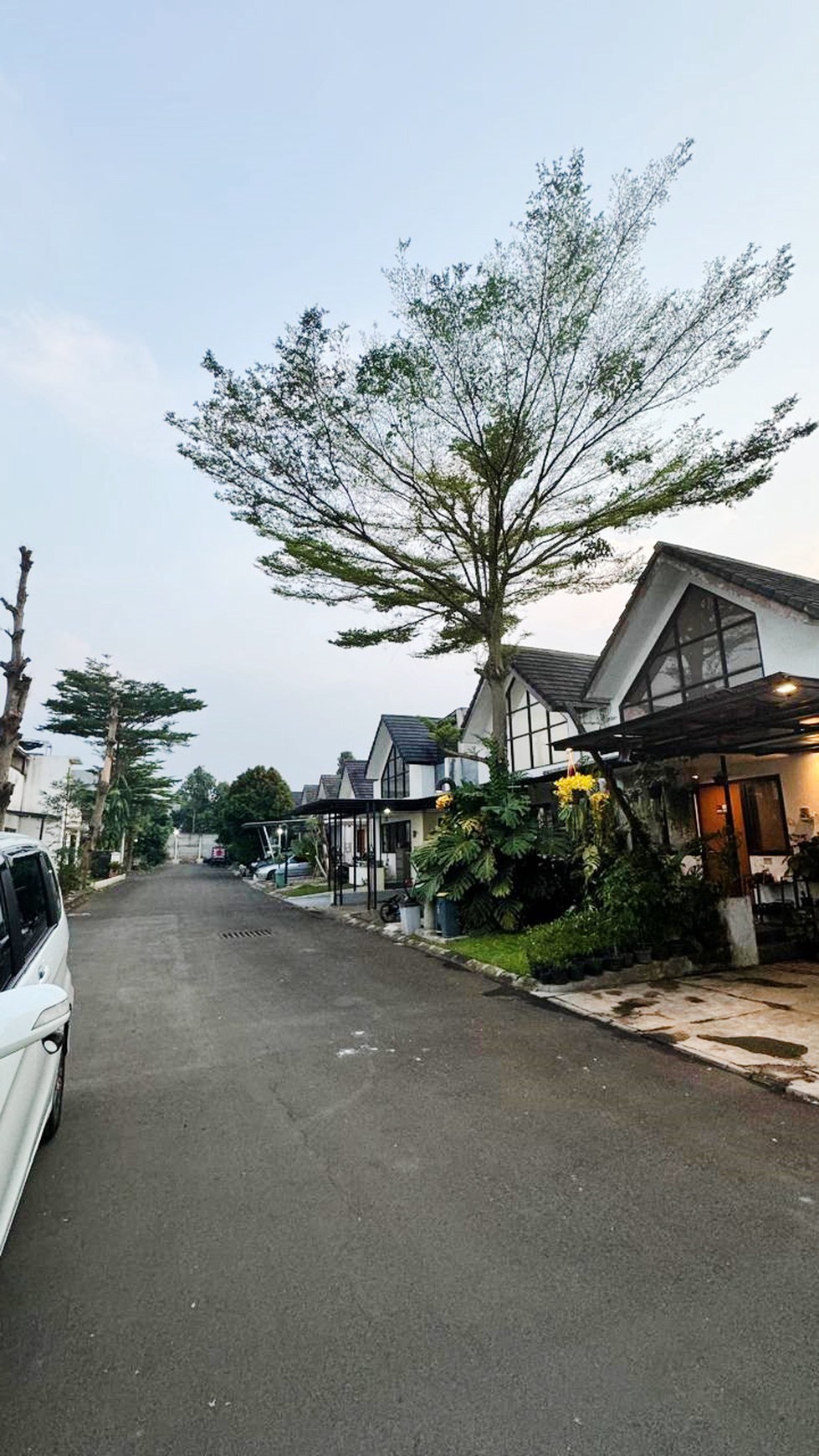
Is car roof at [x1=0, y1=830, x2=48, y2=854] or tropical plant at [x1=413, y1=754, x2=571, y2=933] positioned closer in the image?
car roof at [x1=0, y1=830, x2=48, y2=854]

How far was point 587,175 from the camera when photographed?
34.1 feet

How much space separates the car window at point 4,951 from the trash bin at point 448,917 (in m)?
8.85

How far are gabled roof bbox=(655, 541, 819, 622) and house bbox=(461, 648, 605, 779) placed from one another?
4311 mm

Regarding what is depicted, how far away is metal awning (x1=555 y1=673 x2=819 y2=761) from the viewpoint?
20.5 ft

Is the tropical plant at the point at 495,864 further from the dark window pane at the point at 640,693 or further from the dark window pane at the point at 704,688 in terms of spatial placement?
the dark window pane at the point at 704,688

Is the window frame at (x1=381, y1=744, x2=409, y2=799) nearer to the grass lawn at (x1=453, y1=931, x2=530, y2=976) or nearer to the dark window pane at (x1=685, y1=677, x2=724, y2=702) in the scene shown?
the grass lawn at (x1=453, y1=931, x2=530, y2=976)

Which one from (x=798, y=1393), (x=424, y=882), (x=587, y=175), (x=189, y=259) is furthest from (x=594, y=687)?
(x=798, y=1393)

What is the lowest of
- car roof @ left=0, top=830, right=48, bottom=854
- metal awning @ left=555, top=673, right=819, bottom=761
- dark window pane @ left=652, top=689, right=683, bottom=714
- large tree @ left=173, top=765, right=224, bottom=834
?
car roof @ left=0, top=830, right=48, bottom=854

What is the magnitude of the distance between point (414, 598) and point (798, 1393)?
12537mm

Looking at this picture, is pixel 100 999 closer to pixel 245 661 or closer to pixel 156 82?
pixel 156 82

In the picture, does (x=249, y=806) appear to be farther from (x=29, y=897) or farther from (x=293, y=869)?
(x=29, y=897)

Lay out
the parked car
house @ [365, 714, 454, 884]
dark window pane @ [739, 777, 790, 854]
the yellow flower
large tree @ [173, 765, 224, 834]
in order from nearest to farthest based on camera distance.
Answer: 1. the yellow flower
2. dark window pane @ [739, 777, 790, 854]
3. house @ [365, 714, 454, 884]
4. the parked car
5. large tree @ [173, 765, 224, 834]

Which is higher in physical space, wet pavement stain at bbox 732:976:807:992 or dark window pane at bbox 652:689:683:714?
dark window pane at bbox 652:689:683:714

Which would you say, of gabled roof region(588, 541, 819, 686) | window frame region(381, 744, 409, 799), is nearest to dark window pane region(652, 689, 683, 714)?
gabled roof region(588, 541, 819, 686)
